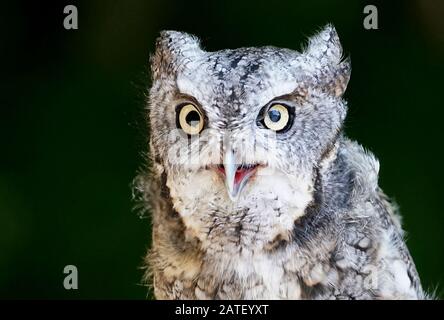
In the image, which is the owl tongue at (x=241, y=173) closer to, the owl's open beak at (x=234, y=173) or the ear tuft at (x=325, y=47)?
the owl's open beak at (x=234, y=173)

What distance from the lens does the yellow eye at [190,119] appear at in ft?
5.76

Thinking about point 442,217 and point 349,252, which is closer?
point 349,252

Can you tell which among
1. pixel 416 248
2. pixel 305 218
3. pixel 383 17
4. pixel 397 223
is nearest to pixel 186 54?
pixel 305 218

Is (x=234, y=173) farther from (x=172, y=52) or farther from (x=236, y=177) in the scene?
(x=172, y=52)

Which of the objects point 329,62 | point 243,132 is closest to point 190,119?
point 243,132

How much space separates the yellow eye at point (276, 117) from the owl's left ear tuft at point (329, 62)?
0.15 meters

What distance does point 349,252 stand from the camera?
1.99 metres

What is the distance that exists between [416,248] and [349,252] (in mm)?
1037

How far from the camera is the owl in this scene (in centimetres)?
173

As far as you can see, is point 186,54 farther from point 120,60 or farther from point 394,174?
point 394,174

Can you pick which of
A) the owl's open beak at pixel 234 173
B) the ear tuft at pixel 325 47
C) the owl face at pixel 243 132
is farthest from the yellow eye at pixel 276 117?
the ear tuft at pixel 325 47

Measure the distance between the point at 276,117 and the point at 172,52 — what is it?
36cm

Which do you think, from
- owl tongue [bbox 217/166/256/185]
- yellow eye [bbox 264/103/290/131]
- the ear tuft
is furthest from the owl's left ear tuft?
owl tongue [bbox 217/166/256/185]

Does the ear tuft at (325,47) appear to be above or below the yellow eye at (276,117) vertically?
above
